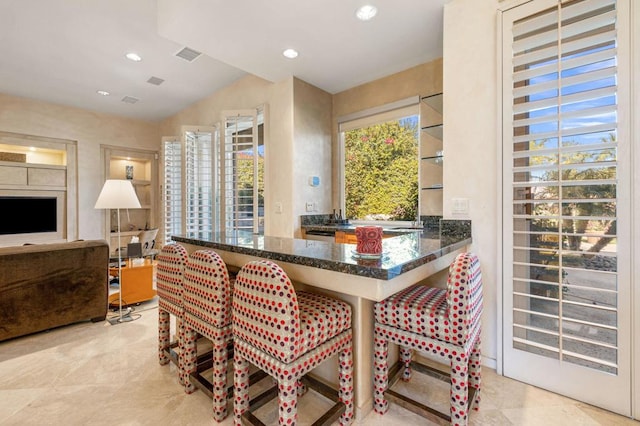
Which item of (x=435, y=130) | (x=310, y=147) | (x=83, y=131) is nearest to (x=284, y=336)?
(x=435, y=130)

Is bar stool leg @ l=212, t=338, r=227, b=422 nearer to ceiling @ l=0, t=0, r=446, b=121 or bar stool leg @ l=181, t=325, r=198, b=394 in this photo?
bar stool leg @ l=181, t=325, r=198, b=394

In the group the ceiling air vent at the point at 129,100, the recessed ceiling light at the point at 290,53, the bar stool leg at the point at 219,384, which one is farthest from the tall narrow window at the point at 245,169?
the bar stool leg at the point at 219,384

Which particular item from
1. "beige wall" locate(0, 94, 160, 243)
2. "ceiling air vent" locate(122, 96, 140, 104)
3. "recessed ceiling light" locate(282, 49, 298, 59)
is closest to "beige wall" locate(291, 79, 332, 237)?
"recessed ceiling light" locate(282, 49, 298, 59)

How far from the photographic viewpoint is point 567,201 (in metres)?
1.71

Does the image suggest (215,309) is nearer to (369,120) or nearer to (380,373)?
(380,373)

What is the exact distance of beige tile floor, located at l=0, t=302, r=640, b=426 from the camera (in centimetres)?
159

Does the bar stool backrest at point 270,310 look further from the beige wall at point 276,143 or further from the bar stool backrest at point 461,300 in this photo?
the beige wall at point 276,143

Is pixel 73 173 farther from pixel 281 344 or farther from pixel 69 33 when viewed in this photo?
pixel 281 344

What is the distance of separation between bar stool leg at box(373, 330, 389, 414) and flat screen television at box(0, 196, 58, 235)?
6380mm

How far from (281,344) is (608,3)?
2.53m

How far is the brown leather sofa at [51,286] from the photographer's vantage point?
248 cm

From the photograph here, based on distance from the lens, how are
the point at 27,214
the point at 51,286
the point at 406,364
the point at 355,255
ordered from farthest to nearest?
the point at 27,214
the point at 51,286
the point at 406,364
the point at 355,255

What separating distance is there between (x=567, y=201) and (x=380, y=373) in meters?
1.47

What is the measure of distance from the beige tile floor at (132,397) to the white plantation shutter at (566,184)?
0.95ft
